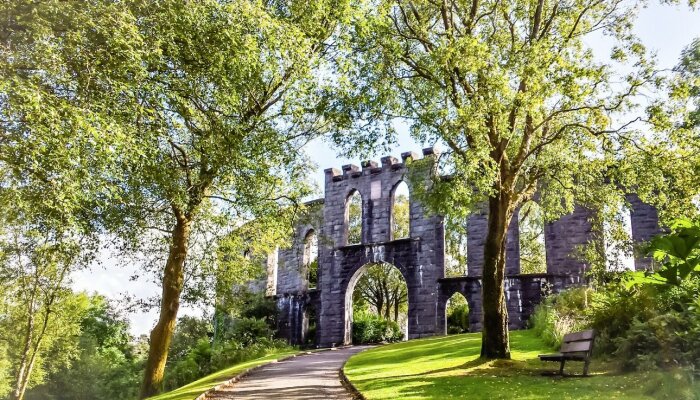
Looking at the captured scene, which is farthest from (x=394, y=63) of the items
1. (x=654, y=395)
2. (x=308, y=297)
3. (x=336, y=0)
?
(x=308, y=297)

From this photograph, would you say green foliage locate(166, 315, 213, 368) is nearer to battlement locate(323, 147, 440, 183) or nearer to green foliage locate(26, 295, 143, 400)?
green foliage locate(26, 295, 143, 400)

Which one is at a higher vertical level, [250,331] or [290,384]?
[290,384]

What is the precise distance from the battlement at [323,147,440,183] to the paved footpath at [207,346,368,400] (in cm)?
1637

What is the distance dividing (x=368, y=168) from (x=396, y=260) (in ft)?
19.4

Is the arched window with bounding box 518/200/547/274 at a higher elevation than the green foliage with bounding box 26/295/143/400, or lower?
higher

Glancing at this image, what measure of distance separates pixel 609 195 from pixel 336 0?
9351 mm

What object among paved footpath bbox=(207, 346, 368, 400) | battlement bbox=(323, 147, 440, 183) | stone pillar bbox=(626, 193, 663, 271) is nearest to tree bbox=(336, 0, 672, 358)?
paved footpath bbox=(207, 346, 368, 400)

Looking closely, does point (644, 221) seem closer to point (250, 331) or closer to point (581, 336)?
point (581, 336)

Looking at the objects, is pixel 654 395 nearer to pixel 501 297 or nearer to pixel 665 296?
pixel 665 296

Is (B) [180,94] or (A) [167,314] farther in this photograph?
(A) [167,314]

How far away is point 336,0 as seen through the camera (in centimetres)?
1359

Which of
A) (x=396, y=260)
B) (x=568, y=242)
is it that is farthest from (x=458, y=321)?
(x=568, y=242)

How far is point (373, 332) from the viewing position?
32250mm

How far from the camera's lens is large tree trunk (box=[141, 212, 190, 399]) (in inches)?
590
